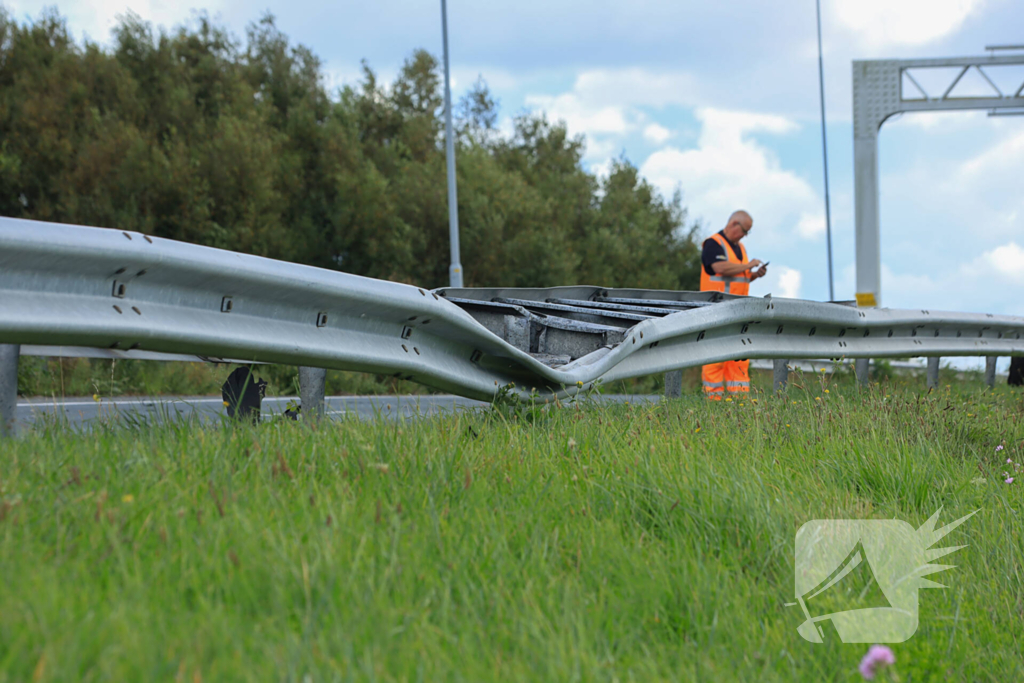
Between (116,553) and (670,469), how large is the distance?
1.88 m

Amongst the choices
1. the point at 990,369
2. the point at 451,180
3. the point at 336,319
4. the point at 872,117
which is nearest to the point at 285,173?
the point at 451,180

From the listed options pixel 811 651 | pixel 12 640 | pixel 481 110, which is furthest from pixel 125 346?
pixel 481 110

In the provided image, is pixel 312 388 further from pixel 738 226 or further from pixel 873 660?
pixel 738 226

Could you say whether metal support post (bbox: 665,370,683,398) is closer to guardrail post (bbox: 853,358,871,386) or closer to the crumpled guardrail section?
the crumpled guardrail section

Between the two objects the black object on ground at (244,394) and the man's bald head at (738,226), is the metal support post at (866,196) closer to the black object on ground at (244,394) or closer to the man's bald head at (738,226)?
the man's bald head at (738,226)

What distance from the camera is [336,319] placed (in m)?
3.66

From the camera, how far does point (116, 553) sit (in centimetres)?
199

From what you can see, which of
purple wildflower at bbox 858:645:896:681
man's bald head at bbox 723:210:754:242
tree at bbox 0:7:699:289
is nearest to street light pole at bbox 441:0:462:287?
tree at bbox 0:7:699:289

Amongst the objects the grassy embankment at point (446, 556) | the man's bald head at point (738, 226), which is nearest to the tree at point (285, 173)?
the man's bald head at point (738, 226)

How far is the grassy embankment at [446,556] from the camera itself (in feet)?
5.63

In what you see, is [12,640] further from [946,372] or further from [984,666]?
[946,372]

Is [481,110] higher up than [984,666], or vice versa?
[481,110]

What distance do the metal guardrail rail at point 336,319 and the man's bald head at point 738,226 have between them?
12.9 feet
